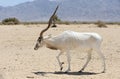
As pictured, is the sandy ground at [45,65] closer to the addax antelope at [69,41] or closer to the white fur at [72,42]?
the addax antelope at [69,41]

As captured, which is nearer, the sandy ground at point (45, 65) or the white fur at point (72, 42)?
the sandy ground at point (45, 65)

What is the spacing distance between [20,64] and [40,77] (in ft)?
11.2

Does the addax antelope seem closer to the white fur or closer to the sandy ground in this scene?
the white fur

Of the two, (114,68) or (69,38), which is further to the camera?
(114,68)

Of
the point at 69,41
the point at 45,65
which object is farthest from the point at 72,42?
the point at 45,65

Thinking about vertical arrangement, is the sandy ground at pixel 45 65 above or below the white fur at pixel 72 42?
below

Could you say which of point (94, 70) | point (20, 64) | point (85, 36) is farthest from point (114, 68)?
point (20, 64)

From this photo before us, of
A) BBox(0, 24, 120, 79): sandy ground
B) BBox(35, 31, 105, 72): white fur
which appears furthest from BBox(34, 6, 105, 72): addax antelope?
BBox(0, 24, 120, 79): sandy ground

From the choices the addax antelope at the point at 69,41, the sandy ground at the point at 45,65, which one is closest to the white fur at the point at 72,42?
the addax antelope at the point at 69,41

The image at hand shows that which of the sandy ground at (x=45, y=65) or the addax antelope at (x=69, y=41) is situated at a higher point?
the addax antelope at (x=69, y=41)

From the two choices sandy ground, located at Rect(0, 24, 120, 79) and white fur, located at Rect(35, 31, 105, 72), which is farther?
white fur, located at Rect(35, 31, 105, 72)

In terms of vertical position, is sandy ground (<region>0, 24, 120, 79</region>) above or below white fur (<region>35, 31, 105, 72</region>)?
below

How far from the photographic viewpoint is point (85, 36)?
53.1ft

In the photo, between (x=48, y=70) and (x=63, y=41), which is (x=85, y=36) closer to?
(x=63, y=41)
